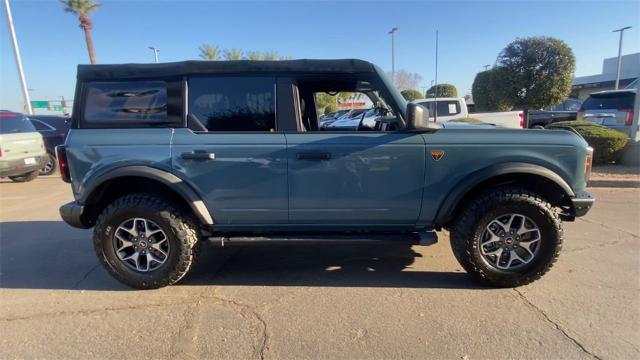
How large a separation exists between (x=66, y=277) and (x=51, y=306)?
639mm

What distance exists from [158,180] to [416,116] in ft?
7.28

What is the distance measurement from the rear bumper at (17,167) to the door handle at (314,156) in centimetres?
851

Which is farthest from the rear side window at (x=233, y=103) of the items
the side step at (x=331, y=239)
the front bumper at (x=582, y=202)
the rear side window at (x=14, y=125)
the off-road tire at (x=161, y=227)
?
the rear side window at (x=14, y=125)

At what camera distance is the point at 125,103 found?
3424 mm

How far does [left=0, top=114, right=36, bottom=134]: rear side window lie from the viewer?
867 centimetres

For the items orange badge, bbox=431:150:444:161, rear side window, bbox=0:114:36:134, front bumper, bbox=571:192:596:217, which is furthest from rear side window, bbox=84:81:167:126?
rear side window, bbox=0:114:36:134

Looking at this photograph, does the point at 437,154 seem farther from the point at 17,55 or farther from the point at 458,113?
the point at 17,55

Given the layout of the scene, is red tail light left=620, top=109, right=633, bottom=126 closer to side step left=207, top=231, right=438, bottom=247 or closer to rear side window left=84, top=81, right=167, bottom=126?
side step left=207, top=231, right=438, bottom=247

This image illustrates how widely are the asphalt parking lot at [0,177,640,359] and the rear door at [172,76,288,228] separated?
77cm

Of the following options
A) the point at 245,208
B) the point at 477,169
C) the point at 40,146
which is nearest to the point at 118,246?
the point at 245,208

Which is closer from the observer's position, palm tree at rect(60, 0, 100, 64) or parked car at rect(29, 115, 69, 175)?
parked car at rect(29, 115, 69, 175)

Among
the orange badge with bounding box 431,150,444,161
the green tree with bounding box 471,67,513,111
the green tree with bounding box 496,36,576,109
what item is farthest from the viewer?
the green tree with bounding box 471,67,513,111

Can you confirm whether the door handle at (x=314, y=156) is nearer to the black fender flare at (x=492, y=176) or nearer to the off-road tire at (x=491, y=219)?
the black fender flare at (x=492, y=176)

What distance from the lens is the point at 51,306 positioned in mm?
3232
